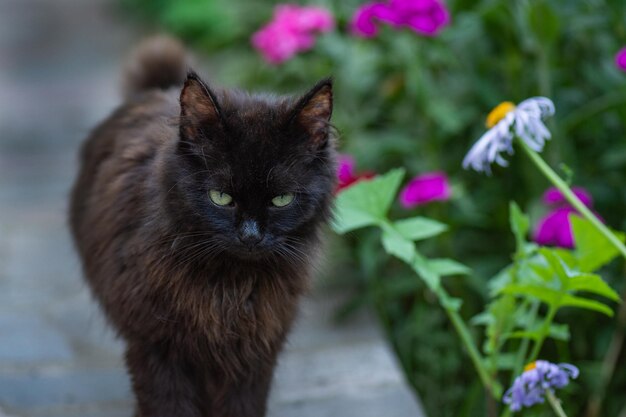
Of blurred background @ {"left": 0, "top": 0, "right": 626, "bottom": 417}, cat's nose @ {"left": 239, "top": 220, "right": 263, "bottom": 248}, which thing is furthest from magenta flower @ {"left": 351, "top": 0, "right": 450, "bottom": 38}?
cat's nose @ {"left": 239, "top": 220, "right": 263, "bottom": 248}

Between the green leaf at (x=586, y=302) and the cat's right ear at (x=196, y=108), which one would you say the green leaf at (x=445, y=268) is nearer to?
the green leaf at (x=586, y=302)

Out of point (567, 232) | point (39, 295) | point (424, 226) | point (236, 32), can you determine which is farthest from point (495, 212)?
point (236, 32)

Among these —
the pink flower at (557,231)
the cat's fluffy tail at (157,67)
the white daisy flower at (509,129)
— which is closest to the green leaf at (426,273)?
the white daisy flower at (509,129)

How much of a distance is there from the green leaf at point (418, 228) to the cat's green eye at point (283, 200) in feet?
2.22

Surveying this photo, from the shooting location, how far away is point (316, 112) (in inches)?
88.7

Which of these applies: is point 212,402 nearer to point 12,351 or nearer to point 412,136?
point 12,351

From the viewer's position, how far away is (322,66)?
15.0 ft

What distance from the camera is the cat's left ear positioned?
220 cm

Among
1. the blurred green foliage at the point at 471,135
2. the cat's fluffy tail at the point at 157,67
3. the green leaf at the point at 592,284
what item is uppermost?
the cat's fluffy tail at the point at 157,67

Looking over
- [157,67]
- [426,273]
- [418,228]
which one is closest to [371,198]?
[418,228]

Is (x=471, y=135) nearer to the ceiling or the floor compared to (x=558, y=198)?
nearer to the floor

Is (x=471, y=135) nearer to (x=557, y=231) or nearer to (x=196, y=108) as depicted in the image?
(x=557, y=231)

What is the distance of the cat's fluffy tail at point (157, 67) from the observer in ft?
10.7

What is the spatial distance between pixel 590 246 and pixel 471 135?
57.7 inches
